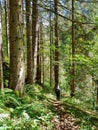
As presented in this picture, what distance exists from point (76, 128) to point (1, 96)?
2.24 m

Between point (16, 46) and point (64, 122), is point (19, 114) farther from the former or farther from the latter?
point (16, 46)

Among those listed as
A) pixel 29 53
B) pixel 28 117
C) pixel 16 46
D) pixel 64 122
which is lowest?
pixel 64 122

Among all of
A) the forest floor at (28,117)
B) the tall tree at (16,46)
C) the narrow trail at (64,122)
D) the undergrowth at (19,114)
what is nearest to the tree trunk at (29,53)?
the forest floor at (28,117)

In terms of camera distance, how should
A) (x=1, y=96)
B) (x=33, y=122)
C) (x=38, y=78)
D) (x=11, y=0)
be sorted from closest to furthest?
(x=33, y=122), (x=1, y=96), (x=11, y=0), (x=38, y=78)

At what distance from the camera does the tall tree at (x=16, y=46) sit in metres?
7.36

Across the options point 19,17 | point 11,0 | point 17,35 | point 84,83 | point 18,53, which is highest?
point 11,0

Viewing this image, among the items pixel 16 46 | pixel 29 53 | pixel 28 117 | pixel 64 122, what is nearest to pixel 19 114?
pixel 28 117

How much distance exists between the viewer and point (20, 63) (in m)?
7.59

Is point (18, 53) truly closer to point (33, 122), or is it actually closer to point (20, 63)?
point (20, 63)

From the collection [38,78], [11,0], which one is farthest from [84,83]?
[11,0]

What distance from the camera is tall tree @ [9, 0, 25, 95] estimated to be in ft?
24.2

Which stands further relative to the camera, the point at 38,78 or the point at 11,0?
the point at 38,78

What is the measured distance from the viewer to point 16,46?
748 cm

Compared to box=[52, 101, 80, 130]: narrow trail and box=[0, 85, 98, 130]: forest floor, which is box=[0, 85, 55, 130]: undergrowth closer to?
box=[0, 85, 98, 130]: forest floor
